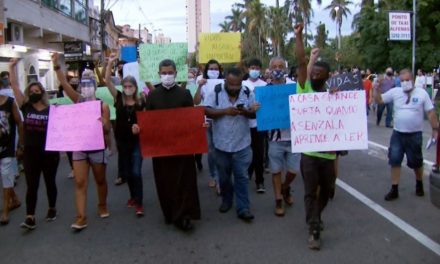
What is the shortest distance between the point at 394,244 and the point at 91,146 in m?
3.36

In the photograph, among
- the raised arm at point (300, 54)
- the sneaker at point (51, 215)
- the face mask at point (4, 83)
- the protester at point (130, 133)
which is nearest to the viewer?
the raised arm at point (300, 54)

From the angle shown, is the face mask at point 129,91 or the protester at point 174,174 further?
the face mask at point 129,91

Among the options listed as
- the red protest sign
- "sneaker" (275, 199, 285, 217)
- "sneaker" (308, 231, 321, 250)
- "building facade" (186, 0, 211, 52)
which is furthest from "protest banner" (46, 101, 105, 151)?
"building facade" (186, 0, 211, 52)

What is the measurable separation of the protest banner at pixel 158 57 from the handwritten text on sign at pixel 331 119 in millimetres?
2783

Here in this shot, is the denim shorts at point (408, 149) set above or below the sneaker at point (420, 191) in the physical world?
above

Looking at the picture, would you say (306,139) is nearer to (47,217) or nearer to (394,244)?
(394,244)

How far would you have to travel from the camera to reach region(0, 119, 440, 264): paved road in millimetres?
4957

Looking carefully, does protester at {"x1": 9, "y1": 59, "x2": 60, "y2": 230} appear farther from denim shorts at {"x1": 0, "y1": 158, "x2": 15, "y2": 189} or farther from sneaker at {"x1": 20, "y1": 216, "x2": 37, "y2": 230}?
denim shorts at {"x1": 0, "y1": 158, "x2": 15, "y2": 189}

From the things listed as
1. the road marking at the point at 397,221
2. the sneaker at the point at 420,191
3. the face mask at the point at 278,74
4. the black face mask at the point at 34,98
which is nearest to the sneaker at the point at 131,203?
the black face mask at the point at 34,98

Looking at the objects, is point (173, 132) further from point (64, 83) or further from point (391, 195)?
point (391, 195)

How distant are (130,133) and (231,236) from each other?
1.97 metres

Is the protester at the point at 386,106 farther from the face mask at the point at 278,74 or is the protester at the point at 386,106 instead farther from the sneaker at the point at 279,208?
the sneaker at the point at 279,208

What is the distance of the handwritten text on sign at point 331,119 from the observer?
210 inches

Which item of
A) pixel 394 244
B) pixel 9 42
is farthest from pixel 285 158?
pixel 9 42
